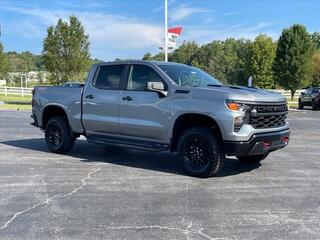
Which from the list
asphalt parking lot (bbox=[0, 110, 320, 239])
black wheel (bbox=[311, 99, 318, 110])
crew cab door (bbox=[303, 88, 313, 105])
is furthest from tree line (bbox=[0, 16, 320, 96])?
asphalt parking lot (bbox=[0, 110, 320, 239])

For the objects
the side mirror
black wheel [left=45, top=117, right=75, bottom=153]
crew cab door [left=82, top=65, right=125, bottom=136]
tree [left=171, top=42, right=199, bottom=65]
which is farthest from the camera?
tree [left=171, top=42, right=199, bottom=65]

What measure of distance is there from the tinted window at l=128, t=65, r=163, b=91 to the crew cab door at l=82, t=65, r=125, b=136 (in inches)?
10.0

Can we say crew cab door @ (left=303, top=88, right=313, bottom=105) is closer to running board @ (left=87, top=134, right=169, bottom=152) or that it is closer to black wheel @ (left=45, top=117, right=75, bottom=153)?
black wheel @ (left=45, top=117, right=75, bottom=153)

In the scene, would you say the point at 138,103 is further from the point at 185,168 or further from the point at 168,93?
the point at 185,168

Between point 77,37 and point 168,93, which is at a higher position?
point 77,37

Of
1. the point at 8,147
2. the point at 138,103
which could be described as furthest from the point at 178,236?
the point at 8,147

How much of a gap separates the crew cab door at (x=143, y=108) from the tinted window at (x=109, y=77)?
28 cm

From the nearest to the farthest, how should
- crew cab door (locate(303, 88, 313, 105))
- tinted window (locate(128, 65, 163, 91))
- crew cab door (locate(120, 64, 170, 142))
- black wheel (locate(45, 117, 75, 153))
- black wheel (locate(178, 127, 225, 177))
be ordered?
1. black wheel (locate(178, 127, 225, 177))
2. crew cab door (locate(120, 64, 170, 142))
3. tinted window (locate(128, 65, 163, 91))
4. black wheel (locate(45, 117, 75, 153))
5. crew cab door (locate(303, 88, 313, 105))

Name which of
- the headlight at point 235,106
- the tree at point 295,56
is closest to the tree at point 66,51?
the tree at point 295,56

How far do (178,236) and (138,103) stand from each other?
12.8ft

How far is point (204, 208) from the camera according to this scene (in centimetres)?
585

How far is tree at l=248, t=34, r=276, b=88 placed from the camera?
6694 cm

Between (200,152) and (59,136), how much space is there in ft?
11.9

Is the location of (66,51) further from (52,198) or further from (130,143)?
(52,198)
